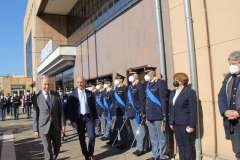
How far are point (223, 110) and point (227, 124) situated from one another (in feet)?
0.66

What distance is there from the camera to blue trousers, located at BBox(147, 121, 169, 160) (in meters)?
7.64

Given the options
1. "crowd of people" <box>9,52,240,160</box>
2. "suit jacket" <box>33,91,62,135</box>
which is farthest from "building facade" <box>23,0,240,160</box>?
"suit jacket" <box>33,91,62,135</box>

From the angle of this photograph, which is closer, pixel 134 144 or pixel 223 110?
pixel 223 110

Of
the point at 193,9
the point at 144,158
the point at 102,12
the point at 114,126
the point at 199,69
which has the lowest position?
the point at 144,158

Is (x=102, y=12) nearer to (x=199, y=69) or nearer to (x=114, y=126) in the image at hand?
(x=114, y=126)

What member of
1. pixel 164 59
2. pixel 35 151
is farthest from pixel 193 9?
pixel 35 151

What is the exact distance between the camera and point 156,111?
7.59 metres

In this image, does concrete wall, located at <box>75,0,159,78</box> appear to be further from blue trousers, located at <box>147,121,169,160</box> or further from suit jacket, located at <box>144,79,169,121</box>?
blue trousers, located at <box>147,121,169,160</box>

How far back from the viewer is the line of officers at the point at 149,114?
21.4 ft

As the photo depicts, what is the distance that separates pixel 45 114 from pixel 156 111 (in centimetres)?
222

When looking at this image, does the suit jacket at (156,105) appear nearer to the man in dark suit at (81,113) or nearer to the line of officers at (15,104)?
the man in dark suit at (81,113)

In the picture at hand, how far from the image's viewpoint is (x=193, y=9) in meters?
7.43

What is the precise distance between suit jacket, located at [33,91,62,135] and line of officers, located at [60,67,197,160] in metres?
1.78

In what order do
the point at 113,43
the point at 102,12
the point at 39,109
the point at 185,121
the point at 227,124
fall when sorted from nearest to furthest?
1. the point at 227,124
2. the point at 185,121
3. the point at 39,109
4. the point at 113,43
5. the point at 102,12
